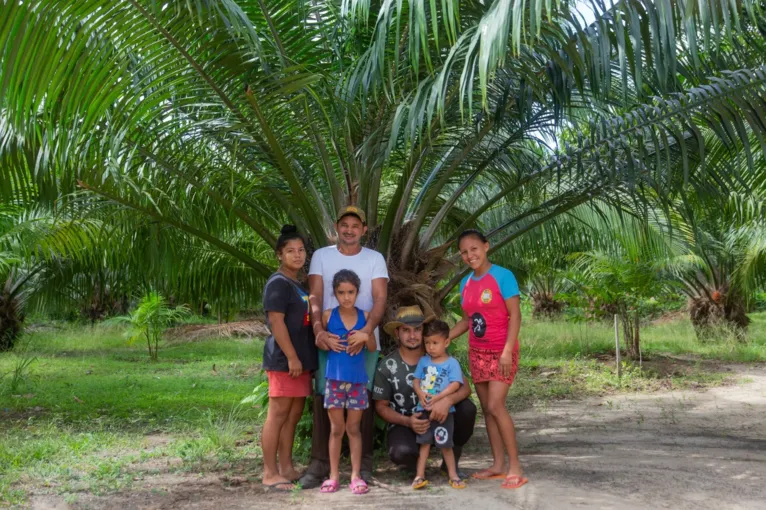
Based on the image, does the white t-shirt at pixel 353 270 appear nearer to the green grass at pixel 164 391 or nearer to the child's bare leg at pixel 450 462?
the child's bare leg at pixel 450 462

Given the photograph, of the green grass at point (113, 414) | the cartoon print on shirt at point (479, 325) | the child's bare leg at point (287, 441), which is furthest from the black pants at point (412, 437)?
the green grass at point (113, 414)

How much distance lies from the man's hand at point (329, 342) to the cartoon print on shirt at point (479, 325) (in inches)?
32.7

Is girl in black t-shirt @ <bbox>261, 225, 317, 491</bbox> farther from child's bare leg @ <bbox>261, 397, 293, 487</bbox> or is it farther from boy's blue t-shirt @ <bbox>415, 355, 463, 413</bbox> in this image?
boy's blue t-shirt @ <bbox>415, 355, 463, 413</bbox>

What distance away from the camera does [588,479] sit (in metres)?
4.45

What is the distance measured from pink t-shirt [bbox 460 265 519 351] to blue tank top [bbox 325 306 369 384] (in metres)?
0.68

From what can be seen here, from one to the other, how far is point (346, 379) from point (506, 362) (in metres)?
0.95

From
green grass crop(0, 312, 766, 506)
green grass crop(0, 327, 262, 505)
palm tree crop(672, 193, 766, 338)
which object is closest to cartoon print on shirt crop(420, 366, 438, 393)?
green grass crop(0, 312, 766, 506)

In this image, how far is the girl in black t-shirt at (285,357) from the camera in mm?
4301

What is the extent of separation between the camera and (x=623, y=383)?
30.6 feet

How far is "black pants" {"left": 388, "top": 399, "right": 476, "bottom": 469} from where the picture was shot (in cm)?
443

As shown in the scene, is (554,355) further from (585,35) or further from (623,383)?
(585,35)

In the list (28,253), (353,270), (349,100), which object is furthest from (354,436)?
(28,253)

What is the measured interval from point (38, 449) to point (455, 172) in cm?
405

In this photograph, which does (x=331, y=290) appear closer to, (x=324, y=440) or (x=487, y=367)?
(x=324, y=440)
